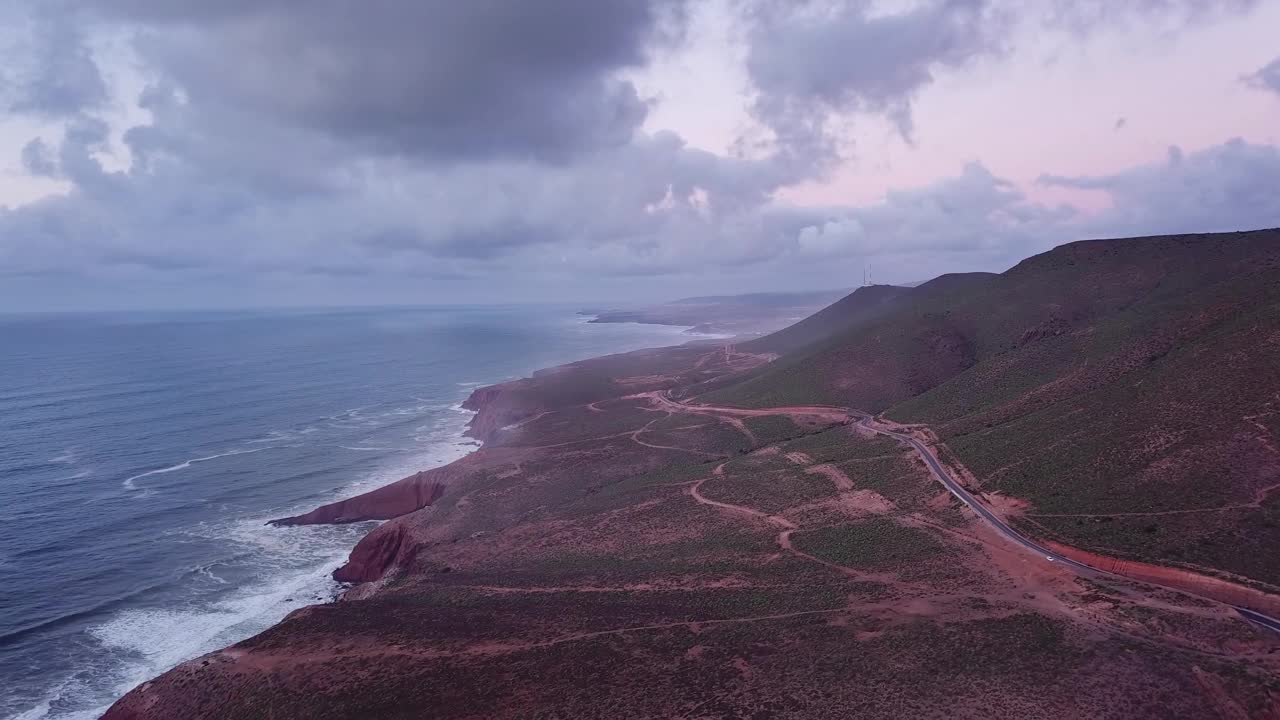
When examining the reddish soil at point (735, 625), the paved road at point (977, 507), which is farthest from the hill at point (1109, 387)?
the reddish soil at point (735, 625)

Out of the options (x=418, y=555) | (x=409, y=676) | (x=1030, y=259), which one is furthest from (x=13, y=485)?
(x=1030, y=259)

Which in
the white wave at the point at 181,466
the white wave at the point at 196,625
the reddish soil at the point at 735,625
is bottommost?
the white wave at the point at 196,625

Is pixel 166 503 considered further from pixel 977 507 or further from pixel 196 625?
pixel 977 507

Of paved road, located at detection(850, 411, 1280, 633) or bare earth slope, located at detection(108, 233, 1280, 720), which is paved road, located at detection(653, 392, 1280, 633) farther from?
bare earth slope, located at detection(108, 233, 1280, 720)

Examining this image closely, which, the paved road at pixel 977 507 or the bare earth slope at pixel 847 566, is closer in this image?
the bare earth slope at pixel 847 566

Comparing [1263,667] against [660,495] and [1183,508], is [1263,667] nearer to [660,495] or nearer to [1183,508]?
[1183,508]

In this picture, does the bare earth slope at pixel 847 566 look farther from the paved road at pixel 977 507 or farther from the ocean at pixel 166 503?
the ocean at pixel 166 503

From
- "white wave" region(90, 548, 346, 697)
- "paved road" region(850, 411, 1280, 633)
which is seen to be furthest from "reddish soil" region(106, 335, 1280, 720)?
"white wave" region(90, 548, 346, 697)

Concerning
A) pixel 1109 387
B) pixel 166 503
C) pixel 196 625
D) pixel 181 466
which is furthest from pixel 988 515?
pixel 181 466

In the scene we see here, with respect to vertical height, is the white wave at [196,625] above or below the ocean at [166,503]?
below
